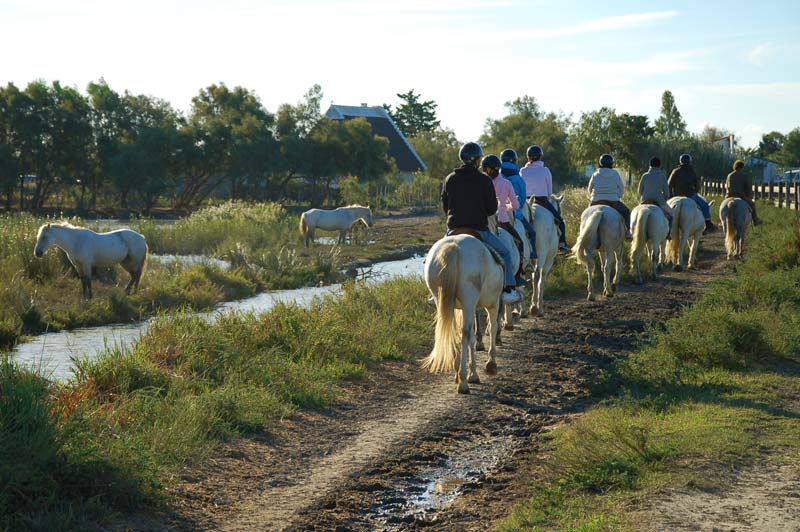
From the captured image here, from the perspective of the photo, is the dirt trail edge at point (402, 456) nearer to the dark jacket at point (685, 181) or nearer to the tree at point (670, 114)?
the dark jacket at point (685, 181)

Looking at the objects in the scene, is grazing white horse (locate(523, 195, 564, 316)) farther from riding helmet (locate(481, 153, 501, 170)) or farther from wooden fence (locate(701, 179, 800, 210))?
wooden fence (locate(701, 179, 800, 210))

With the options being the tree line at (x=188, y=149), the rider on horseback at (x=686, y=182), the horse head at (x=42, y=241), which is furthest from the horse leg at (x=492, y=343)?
the tree line at (x=188, y=149)

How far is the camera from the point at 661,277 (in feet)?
65.4

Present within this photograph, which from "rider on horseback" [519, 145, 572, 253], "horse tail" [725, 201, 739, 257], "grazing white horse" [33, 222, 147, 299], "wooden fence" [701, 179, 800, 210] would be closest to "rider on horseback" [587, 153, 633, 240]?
"rider on horseback" [519, 145, 572, 253]

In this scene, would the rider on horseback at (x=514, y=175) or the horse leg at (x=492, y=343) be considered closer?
the horse leg at (x=492, y=343)

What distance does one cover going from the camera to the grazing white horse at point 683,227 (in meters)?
20.4

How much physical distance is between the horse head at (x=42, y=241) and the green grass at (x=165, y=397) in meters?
7.32

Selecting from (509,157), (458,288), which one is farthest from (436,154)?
(458,288)

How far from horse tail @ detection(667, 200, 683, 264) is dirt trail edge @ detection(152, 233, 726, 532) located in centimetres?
856

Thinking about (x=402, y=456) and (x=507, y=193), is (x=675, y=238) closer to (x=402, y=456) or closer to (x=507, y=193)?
(x=507, y=193)

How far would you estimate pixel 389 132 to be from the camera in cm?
7644

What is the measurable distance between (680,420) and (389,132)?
69.5 meters

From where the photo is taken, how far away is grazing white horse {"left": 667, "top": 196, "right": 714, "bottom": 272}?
20.4m

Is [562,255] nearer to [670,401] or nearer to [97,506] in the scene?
[670,401]
